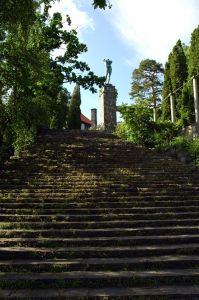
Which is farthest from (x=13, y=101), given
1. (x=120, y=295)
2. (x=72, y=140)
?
(x=120, y=295)

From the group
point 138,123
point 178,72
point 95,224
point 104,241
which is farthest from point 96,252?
point 178,72

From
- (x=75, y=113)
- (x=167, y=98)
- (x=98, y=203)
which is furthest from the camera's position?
(x=75, y=113)

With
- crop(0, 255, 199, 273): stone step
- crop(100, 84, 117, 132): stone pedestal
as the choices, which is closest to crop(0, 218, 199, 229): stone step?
crop(0, 255, 199, 273): stone step

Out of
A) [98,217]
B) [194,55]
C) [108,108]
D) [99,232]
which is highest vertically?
[194,55]

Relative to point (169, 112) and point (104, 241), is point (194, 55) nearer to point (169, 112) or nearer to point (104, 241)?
point (169, 112)

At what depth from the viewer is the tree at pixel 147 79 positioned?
5269 centimetres

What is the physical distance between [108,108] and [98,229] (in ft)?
61.5

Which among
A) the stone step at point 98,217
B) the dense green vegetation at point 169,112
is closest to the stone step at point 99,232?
the stone step at point 98,217

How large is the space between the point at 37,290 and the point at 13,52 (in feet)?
27.2

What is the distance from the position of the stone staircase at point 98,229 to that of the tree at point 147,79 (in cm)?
3654

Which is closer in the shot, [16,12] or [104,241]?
[104,241]

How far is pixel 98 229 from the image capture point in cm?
1045

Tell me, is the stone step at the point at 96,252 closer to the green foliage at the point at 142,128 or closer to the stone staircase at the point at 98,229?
the stone staircase at the point at 98,229

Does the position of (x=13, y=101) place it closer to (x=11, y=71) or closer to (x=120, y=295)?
(x=11, y=71)
